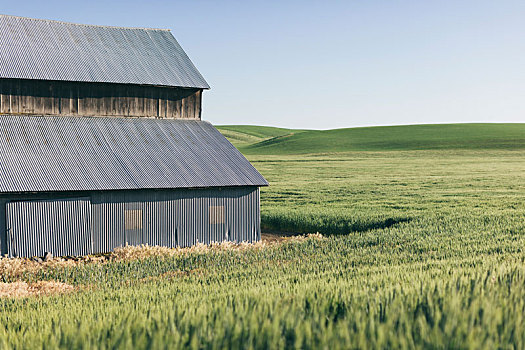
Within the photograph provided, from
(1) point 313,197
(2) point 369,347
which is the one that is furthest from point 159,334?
(1) point 313,197

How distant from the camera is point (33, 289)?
15.0 meters

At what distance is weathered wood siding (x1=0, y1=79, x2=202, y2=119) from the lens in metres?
27.7

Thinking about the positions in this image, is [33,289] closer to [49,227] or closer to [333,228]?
[49,227]

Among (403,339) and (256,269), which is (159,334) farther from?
(256,269)

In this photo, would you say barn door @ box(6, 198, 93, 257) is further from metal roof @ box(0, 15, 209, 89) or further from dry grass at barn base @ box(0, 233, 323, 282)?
metal roof @ box(0, 15, 209, 89)

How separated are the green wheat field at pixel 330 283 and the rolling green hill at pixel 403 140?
57119 mm

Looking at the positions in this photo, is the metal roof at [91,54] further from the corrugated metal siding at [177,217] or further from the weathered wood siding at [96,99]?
the corrugated metal siding at [177,217]

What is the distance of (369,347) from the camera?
15.2ft

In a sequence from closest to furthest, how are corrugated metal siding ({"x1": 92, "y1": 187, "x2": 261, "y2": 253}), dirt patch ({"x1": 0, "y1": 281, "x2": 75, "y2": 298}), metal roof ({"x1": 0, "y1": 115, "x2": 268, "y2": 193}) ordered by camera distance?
1. dirt patch ({"x1": 0, "y1": 281, "x2": 75, "y2": 298})
2. metal roof ({"x1": 0, "y1": 115, "x2": 268, "y2": 193})
3. corrugated metal siding ({"x1": 92, "y1": 187, "x2": 261, "y2": 253})

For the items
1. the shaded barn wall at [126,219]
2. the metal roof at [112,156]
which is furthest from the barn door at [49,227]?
the metal roof at [112,156]

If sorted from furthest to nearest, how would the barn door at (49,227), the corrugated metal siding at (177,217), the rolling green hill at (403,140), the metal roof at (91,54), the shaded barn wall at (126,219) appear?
the rolling green hill at (403,140), the metal roof at (91,54), the corrugated metal siding at (177,217), the shaded barn wall at (126,219), the barn door at (49,227)

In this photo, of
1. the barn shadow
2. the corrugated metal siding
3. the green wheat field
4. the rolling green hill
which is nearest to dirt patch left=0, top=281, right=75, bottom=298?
the green wheat field

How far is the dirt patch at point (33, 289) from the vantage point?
14.0m

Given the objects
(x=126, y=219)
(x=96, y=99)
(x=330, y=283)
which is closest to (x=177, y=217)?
(x=126, y=219)
